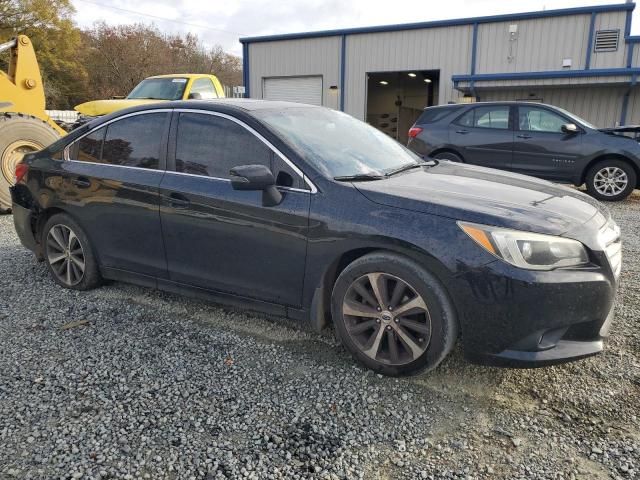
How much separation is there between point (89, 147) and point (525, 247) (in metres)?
3.42

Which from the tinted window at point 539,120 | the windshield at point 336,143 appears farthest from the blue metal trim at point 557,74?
the windshield at point 336,143

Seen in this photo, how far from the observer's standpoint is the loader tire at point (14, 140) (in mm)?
7008

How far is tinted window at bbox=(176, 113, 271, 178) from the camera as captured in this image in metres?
3.26

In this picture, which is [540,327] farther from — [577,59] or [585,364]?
[577,59]

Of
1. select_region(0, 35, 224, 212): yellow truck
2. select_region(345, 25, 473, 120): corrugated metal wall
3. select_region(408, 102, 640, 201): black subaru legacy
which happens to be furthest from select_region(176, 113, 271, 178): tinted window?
select_region(345, 25, 473, 120): corrugated metal wall

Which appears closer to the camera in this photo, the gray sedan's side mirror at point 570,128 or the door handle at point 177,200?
the door handle at point 177,200

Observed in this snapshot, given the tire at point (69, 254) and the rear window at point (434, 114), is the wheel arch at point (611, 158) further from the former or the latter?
the tire at point (69, 254)

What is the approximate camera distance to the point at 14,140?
23.2 feet

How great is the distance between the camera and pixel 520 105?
909cm

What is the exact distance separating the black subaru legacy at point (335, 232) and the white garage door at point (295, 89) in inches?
639

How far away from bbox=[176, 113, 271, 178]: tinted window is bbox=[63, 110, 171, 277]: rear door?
→ 0.62ft

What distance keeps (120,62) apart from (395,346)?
45.1m

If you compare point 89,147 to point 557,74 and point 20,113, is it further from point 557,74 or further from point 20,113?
point 557,74

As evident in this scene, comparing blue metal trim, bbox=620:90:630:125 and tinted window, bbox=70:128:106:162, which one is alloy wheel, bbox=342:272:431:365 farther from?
blue metal trim, bbox=620:90:630:125
